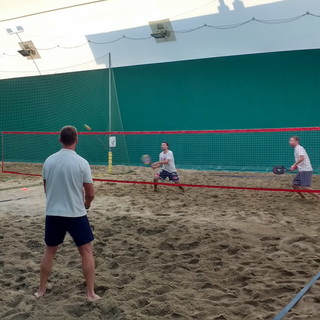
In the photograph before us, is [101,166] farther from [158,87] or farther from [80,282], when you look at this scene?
[80,282]

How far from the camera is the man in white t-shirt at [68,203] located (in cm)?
300

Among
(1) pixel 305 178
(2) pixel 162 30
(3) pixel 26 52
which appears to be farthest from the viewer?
(3) pixel 26 52

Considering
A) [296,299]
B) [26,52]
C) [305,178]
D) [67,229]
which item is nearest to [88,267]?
[67,229]

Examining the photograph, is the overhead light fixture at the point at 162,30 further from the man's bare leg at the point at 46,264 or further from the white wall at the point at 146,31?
the man's bare leg at the point at 46,264

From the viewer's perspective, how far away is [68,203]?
300 centimetres

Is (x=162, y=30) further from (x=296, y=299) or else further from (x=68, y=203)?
(x=296, y=299)

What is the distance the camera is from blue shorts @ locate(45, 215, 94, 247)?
9.86 feet

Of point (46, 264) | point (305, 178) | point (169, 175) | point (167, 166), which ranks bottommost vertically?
point (305, 178)

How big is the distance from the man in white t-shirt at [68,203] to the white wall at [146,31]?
965cm

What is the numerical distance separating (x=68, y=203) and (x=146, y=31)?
10.5 m

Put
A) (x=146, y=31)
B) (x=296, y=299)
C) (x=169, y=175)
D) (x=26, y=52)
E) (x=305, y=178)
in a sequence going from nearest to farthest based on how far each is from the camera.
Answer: (x=296, y=299) → (x=305, y=178) → (x=169, y=175) → (x=146, y=31) → (x=26, y=52)

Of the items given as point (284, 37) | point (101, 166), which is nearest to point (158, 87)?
point (101, 166)

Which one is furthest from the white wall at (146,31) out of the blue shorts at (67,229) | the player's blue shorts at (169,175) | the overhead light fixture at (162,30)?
the blue shorts at (67,229)

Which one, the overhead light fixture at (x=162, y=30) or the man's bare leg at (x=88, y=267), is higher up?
the overhead light fixture at (x=162, y=30)
